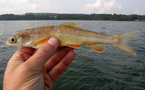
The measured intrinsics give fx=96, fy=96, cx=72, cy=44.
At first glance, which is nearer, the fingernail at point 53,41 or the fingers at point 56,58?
the fingernail at point 53,41

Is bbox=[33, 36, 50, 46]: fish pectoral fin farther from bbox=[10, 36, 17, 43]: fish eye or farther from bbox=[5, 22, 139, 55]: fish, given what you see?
bbox=[10, 36, 17, 43]: fish eye

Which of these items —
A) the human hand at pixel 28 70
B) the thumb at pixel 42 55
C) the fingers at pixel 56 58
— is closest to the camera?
the human hand at pixel 28 70

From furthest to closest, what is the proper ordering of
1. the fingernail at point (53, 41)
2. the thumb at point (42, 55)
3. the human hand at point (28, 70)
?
the fingernail at point (53, 41)
the thumb at point (42, 55)
the human hand at point (28, 70)

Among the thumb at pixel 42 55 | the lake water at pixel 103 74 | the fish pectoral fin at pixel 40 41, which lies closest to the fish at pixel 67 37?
the fish pectoral fin at pixel 40 41

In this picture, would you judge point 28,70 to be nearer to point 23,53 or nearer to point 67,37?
point 23,53

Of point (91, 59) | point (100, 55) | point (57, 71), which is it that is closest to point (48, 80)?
point (57, 71)

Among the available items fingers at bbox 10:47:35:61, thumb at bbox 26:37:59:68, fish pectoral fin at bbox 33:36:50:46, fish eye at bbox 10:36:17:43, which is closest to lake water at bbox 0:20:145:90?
fingers at bbox 10:47:35:61

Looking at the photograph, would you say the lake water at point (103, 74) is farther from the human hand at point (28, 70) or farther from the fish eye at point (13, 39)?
the fish eye at point (13, 39)

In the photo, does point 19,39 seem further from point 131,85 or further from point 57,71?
point 131,85
